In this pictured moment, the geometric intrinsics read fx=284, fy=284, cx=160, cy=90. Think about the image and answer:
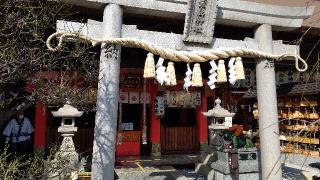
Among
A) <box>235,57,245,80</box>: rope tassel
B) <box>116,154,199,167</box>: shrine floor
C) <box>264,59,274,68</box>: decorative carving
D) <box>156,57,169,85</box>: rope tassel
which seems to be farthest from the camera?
<box>116,154,199,167</box>: shrine floor

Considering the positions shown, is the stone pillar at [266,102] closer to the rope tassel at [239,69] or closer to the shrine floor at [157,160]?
→ the rope tassel at [239,69]

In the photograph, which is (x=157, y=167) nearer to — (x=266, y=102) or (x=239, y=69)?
(x=266, y=102)

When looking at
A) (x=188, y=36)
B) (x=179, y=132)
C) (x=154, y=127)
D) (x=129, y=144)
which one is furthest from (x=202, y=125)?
(x=188, y=36)

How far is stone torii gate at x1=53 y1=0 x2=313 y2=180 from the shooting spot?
5629 mm

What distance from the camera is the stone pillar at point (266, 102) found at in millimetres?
6844

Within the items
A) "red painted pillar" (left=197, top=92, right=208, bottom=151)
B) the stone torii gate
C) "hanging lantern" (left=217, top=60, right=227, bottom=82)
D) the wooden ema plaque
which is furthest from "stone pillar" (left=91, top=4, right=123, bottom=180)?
"red painted pillar" (left=197, top=92, right=208, bottom=151)

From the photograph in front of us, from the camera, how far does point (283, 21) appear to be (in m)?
7.33

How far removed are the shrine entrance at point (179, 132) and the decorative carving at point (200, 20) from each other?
24.2 ft

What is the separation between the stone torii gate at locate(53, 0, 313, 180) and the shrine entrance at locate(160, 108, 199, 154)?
6.53 metres

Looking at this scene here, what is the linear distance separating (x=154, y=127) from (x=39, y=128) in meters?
4.72

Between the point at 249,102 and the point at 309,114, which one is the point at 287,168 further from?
the point at 249,102

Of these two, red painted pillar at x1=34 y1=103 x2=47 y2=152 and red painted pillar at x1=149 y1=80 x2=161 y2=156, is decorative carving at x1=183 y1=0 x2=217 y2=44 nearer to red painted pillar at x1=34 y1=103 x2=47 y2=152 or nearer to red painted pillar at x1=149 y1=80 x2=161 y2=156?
red painted pillar at x1=149 y1=80 x2=161 y2=156

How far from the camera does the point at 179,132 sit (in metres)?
13.3

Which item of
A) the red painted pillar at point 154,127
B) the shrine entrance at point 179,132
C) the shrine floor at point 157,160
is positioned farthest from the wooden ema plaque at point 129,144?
the shrine entrance at point 179,132
